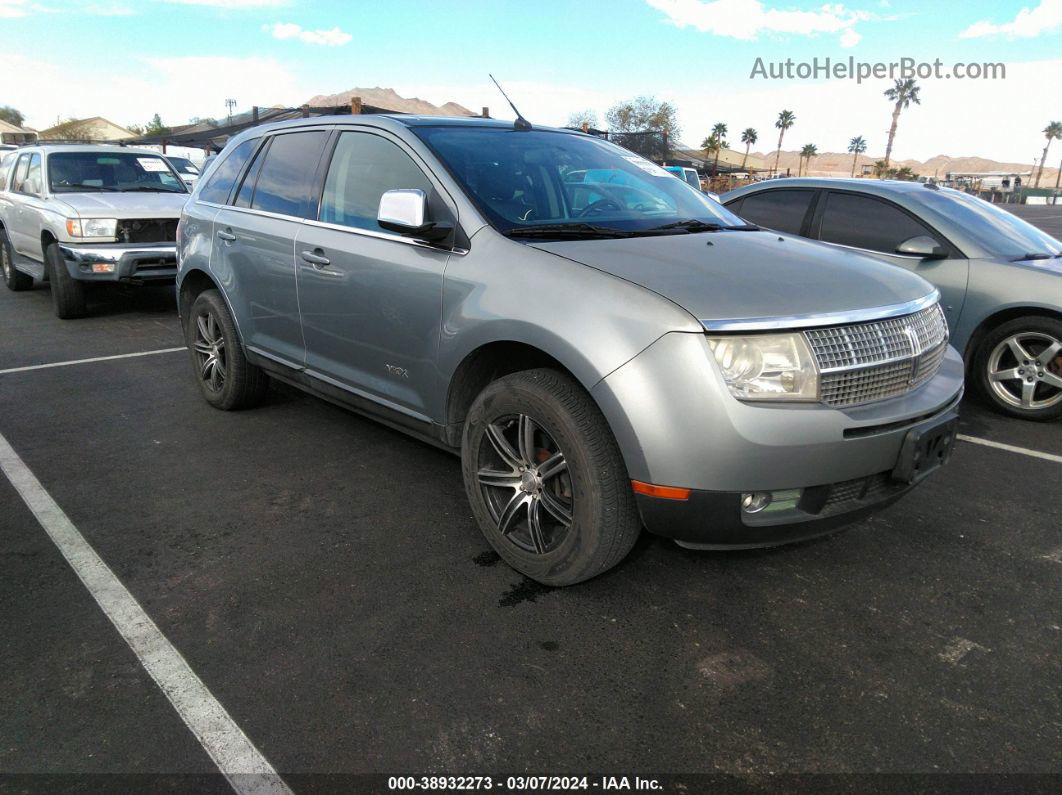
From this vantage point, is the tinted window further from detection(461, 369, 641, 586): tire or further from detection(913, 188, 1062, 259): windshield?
detection(913, 188, 1062, 259): windshield

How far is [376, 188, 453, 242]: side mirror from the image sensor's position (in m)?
3.01

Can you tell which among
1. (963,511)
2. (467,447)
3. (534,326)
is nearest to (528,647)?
(467,447)

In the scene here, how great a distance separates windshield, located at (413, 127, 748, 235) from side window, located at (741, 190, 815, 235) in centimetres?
254

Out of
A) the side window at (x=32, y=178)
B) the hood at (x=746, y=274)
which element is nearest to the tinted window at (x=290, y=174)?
the hood at (x=746, y=274)

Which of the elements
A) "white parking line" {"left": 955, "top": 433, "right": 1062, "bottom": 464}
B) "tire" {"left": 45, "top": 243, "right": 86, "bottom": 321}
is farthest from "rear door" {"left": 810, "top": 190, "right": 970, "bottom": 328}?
"tire" {"left": 45, "top": 243, "right": 86, "bottom": 321}

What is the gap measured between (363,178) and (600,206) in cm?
116

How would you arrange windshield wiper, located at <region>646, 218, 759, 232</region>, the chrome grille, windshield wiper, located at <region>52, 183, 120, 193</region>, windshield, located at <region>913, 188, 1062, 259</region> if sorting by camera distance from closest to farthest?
1. the chrome grille
2. windshield wiper, located at <region>646, 218, 759, 232</region>
3. windshield, located at <region>913, 188, 1062, 259</region>
4. windshield wiper, located at <region>52, 183, 120, 193</region>

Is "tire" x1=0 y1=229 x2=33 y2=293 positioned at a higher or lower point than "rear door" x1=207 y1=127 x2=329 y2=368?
lower

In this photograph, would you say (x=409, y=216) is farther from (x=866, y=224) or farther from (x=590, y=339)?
(x=866, y=224)

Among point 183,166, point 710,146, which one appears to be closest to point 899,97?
point 710,146

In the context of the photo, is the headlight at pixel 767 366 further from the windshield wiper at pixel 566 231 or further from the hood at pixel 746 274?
the windshield wiper at pixel 566 231

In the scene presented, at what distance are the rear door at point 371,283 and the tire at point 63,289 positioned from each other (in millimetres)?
5461

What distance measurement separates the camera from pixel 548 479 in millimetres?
2828

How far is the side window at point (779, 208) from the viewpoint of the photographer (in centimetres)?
624
